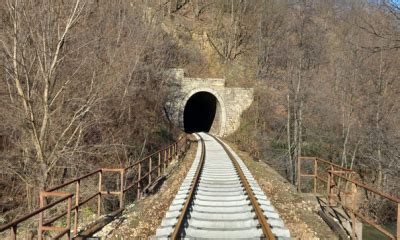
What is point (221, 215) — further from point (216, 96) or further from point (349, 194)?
point (216, 96)

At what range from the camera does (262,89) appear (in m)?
36.9

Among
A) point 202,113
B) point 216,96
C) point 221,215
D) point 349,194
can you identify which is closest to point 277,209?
point 349,194

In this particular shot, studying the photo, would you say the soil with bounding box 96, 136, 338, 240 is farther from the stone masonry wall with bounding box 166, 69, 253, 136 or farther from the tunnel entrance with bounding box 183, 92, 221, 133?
the tunnel entrance with bounding box 183, 92, 221, 133

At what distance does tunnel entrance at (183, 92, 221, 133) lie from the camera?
3891 cm

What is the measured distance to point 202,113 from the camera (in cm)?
4725

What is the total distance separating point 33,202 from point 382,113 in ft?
72.2

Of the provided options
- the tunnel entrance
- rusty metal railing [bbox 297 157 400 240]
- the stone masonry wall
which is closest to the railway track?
rusty metal railing [bbox 297 157 400 240]

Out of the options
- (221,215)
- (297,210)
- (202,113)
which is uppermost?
(202,113)

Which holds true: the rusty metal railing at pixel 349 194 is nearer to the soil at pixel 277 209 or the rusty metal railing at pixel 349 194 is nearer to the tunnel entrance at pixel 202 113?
the soil at pixel 277 209

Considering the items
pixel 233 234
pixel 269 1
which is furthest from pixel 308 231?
pixel 269 1

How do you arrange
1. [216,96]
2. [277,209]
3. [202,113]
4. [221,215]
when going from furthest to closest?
[202,113] < [216,96] < [277,209] < [221,215]

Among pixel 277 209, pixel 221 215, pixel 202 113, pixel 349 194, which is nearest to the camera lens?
pixel 221 215

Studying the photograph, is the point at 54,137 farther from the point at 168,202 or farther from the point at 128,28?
the point at 128,28

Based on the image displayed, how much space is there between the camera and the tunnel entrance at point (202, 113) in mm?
38912
